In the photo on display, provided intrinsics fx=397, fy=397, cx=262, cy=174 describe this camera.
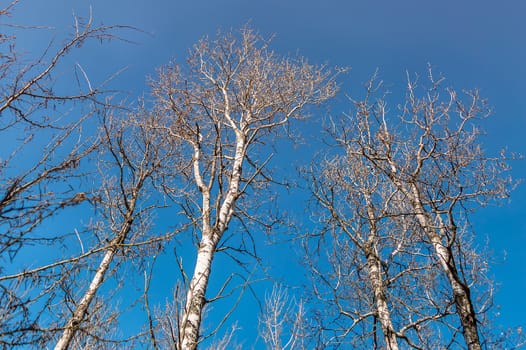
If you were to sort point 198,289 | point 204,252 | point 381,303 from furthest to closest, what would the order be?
1. point 381,303
2. point 204,252
3. point 198,289

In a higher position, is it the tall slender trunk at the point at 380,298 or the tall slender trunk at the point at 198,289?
the tall slender trunk at the point at 380,298

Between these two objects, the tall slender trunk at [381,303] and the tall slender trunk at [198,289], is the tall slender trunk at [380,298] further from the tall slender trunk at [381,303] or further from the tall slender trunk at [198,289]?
the tall slender trunk at [198,289]

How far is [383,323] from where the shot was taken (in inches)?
228

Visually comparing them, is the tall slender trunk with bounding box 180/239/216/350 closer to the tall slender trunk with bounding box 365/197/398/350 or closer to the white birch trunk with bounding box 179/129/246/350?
the white birch trunk with bounding box 179/129/246/350

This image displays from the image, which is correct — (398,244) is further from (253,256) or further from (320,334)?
(253,256)

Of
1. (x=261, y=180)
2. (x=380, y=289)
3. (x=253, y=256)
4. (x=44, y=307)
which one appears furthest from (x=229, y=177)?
(x=44, y=307)

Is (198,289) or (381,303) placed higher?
(381,303)

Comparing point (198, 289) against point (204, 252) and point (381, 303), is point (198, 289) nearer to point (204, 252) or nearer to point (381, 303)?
point (204, 252)

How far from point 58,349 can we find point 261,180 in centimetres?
387

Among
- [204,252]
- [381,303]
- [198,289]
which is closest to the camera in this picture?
[198,289]

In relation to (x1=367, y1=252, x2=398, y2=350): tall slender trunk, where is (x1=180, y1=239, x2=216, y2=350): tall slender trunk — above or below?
below

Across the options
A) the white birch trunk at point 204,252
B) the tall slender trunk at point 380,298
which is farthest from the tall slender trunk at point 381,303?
the white birch trunk at point 204,252

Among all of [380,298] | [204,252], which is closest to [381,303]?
[380,298]

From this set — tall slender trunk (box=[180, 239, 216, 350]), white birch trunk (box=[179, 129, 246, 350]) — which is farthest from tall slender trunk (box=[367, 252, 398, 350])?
tall slender trunk (box=[180, 239, 216, 350])
